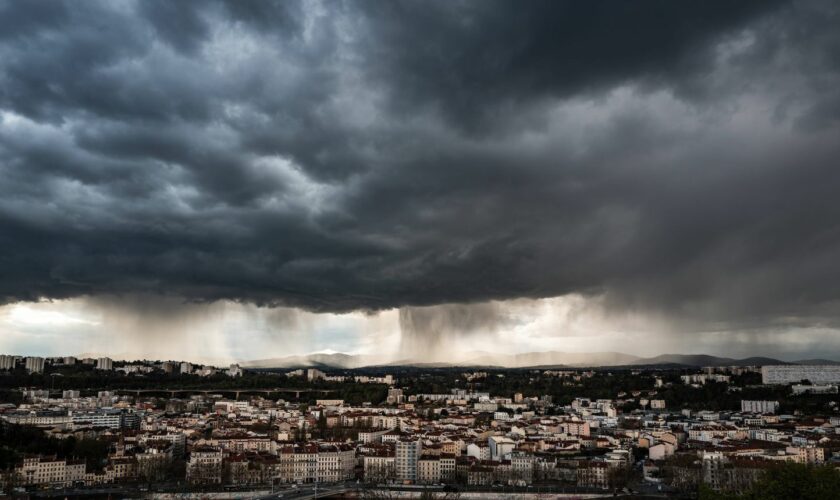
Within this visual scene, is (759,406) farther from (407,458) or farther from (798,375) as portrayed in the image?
(407,458)

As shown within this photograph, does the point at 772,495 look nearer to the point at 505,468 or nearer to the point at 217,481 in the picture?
the point at 505,468

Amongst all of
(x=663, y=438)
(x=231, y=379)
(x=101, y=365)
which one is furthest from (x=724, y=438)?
(x=101, y=365)

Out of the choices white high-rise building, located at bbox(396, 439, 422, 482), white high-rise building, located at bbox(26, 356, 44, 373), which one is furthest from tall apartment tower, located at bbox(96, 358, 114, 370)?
white high-rise building, located at bbox(396, 439, 422, 482)

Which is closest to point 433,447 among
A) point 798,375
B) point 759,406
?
point 759,406

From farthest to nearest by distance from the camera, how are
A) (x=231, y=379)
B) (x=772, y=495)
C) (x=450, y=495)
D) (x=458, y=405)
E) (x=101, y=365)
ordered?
(x=101, y=365) < (x=231, y=379) < (x=458, y=405) < (x=450, y=495) < (x=772, y=495)

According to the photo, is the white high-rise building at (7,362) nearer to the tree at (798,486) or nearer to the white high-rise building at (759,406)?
the white high-rise building at (759,406)

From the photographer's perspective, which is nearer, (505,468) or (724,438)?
(505,468)

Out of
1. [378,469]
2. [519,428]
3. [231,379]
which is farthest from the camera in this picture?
[231,379]
